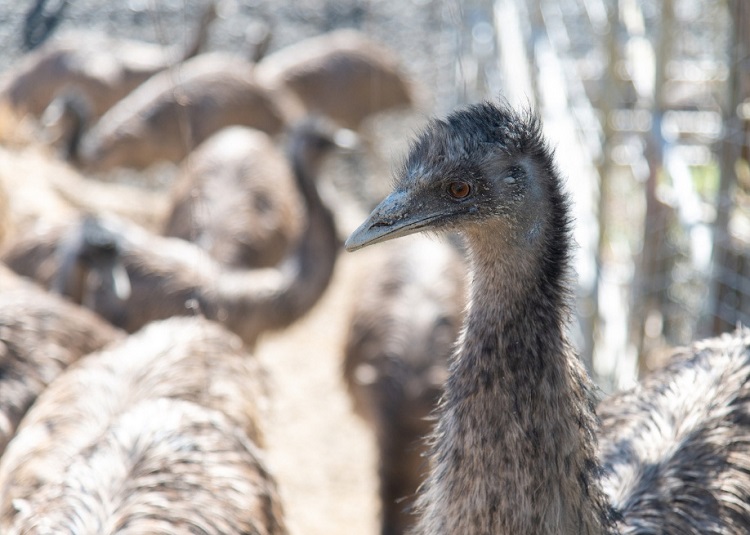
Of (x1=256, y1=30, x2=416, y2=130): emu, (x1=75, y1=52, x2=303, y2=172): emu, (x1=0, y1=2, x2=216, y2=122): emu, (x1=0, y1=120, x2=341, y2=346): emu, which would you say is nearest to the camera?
(x1=0, y1=120, x2=341, y2=346): emu

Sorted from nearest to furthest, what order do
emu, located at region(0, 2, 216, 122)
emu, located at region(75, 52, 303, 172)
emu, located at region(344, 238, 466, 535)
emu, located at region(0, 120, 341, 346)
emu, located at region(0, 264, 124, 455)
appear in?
emu, located at region(0, 264, 124, 455) < emu, located at region(344, 238, 466, 535) < emu, located at region(0, 120, 341, 346) < emu, located at region(75, 52, 303, 172) < emu, located at region(0, 2, 216, 122)

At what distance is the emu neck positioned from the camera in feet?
7.07

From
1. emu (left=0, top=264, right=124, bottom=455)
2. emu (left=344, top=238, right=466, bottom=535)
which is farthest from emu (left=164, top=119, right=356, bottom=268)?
emu (left=0, top=264, right=124, bottom=455)

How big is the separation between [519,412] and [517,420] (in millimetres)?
18

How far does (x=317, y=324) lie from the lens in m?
7.75

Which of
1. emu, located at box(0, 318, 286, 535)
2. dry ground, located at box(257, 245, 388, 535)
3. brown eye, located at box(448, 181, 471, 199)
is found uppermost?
brown eye, located at box(448, 181, 471, 199)

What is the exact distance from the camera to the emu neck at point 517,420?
2.16 meters

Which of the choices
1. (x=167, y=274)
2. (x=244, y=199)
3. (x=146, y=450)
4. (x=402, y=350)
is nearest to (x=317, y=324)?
(x=244, y=199)

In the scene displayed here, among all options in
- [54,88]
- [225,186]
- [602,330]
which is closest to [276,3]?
[54,88]

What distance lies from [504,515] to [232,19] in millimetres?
11905

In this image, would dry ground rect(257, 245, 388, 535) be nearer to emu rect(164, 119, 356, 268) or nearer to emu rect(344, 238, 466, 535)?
emu rect(344, 238, 466, 535)

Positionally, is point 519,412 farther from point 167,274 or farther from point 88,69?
point 88,69

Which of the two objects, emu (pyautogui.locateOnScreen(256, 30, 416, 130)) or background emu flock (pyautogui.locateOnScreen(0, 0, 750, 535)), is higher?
emu (pyautogui.locateOnScreen(256, 30, 416, 130))

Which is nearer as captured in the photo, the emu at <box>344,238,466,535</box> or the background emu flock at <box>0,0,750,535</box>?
the background emu flock at <box>0,0,750,535</box>
